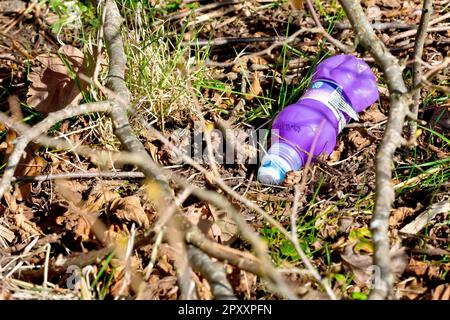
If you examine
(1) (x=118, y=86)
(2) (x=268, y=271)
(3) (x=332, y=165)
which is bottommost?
(2) (x=268, y=271)

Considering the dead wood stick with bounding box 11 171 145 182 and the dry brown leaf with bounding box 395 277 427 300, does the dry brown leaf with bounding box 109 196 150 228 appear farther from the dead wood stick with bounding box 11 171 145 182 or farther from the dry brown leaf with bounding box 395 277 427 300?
the dry brown leaf with bounding box 395 277 427 300

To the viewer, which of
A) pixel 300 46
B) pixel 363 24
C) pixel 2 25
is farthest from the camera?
pixel 2 25

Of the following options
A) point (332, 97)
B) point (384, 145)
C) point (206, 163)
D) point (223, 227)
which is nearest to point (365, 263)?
point (384, 145)

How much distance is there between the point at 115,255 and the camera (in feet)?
7.59

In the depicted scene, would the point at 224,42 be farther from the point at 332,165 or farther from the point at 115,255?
the point at 115,255

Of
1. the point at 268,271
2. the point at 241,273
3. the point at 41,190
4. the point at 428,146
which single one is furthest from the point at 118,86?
the point at 428,146

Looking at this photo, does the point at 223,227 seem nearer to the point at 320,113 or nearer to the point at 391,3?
the point at 320,113

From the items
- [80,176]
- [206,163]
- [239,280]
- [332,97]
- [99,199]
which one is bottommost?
[239,280]

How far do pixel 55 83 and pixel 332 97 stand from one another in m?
1.35

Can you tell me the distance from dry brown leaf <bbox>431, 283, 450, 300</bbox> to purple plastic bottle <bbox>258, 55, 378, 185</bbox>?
0.83 m

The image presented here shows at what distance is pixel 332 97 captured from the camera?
284 centimetres

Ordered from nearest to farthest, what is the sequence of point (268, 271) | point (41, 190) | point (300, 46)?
point (268, 271), point (41, 190), point (300, 46)

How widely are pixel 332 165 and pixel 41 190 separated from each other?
137 centimetres

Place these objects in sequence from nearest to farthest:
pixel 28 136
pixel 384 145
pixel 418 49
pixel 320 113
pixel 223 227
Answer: pixel 384 145
pixel 28 136
pixel 223 227
pixel 418 49
pixel 320 113
